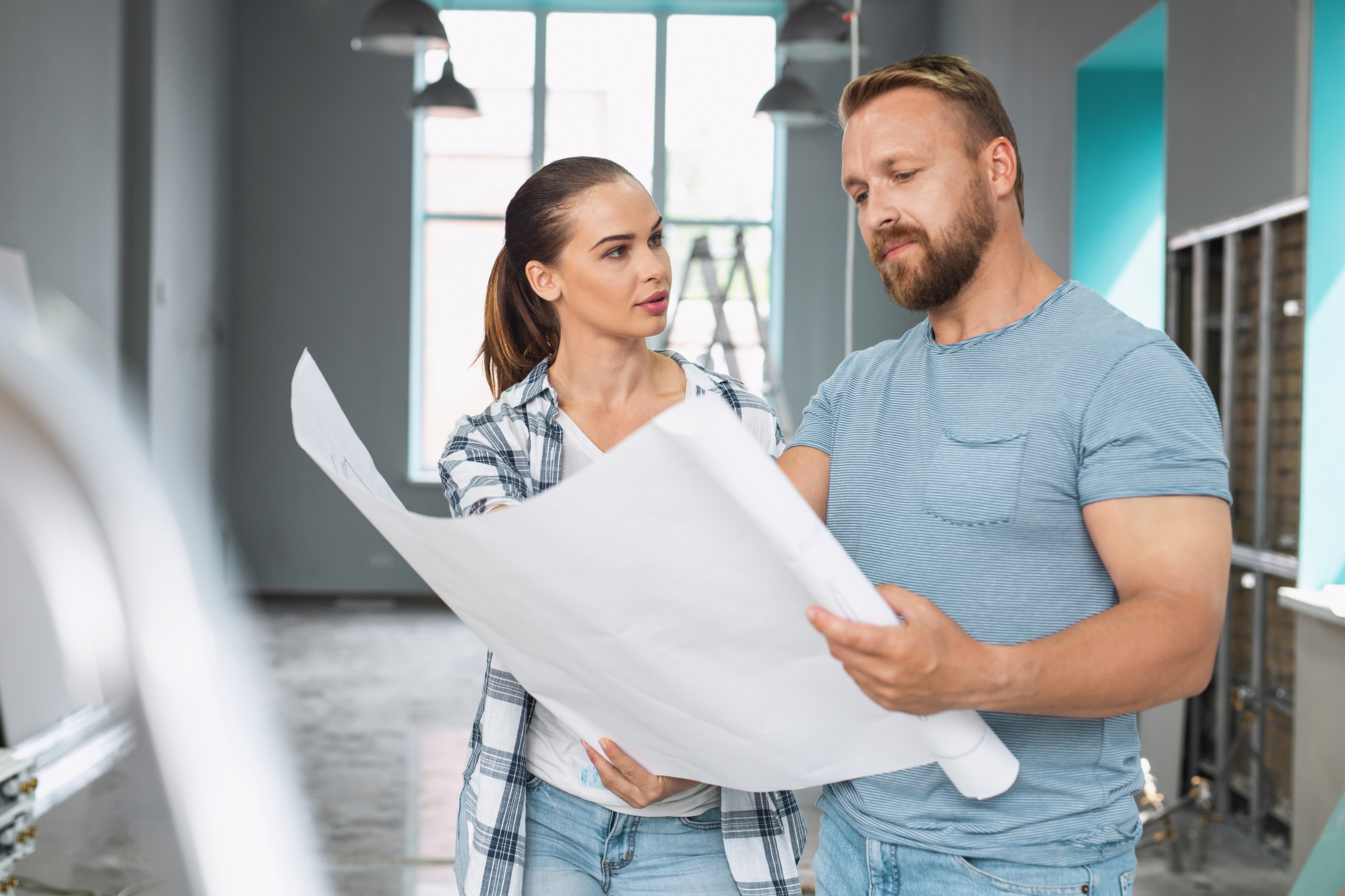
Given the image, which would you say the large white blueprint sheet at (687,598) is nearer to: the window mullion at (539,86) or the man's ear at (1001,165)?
the man's ear at (1001,165)

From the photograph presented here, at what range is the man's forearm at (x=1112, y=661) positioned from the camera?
65cm

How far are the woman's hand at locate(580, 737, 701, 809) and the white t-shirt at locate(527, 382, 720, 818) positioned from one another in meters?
0.07

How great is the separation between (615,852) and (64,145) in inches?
186

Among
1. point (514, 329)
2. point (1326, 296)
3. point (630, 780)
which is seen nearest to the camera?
point (630, 780)

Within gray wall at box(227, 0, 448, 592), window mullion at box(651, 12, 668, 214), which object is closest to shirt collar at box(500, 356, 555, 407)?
gray wall at box(227, 0, 448, 592)

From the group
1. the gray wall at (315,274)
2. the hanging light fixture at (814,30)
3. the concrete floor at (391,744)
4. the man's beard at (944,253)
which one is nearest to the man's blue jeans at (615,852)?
the man's beard at (944,253)

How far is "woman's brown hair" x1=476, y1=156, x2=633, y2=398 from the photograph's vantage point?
131cm

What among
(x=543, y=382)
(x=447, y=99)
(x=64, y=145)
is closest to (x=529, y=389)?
(x=543, y=382)

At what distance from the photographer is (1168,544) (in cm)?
73

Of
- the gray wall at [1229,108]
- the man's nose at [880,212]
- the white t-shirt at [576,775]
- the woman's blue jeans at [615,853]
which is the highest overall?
the gray wall at [1229,108]

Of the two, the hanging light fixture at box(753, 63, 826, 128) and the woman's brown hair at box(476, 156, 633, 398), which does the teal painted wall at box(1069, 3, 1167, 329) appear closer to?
the hanging light fixture at box(753, 63, 826, 128)

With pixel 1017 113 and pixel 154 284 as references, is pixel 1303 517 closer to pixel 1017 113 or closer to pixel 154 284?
pixel 1017 113

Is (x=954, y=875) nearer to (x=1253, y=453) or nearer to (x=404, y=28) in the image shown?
(x=1253, y=453)

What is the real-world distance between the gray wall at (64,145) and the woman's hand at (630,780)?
3922mm
